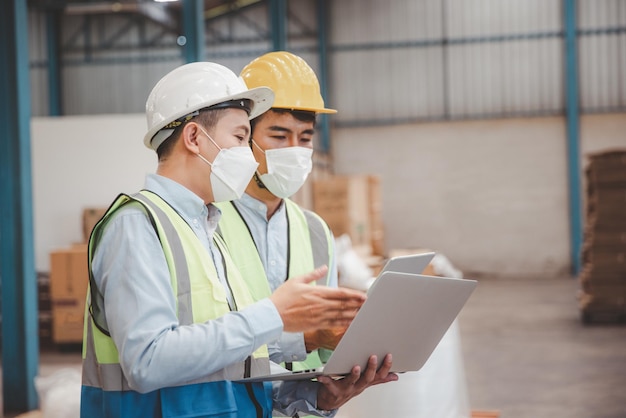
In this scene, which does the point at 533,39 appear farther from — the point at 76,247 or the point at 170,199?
the point at 170,199

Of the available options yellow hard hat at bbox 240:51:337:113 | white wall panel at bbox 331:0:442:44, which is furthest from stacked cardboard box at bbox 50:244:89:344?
white wall panel at bbox 331:0:442:44

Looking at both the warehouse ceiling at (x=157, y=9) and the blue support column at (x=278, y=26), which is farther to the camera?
the warehouse ceiling at (x=157, y=9)

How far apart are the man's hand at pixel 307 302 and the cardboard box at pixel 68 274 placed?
7453 millimetres

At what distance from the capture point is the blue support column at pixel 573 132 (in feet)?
53.0

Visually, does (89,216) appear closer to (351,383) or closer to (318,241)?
(318,241)

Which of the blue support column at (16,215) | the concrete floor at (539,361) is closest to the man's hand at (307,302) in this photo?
the blue support column at (16,215)

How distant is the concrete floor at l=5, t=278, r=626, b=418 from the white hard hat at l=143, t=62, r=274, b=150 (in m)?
4.69

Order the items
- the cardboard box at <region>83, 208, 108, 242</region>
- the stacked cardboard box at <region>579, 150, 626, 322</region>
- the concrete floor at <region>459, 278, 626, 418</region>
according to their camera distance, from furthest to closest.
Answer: the stacked cardboard box at <region>579, 150, 626, 322</region> → the cardboard box at <region>83, 208, 108, 242</region> → the concrete floor at <region>459, 278, 626, 418</region>

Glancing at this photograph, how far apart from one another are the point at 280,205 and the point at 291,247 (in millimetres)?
189

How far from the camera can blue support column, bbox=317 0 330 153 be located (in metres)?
16.8

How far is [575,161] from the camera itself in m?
16.2

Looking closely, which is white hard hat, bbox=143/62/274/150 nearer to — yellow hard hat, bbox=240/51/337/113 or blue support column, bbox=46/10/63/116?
yellow hard hat, bbox=240/51/337/113

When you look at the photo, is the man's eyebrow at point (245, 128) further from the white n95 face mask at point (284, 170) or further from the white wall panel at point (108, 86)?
the white wall panel at point (108, 86)

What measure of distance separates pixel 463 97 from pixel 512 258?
3.71 meters
